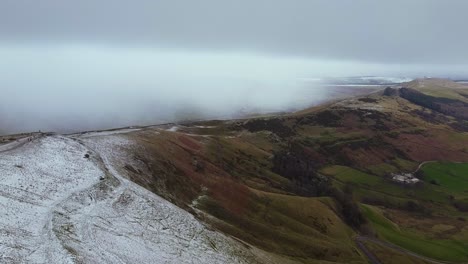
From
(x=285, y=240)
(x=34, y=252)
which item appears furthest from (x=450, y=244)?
(x=34, y=252)

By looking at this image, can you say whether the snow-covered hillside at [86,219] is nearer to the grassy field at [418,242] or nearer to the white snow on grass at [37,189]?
the white snow on grass at [37,189]

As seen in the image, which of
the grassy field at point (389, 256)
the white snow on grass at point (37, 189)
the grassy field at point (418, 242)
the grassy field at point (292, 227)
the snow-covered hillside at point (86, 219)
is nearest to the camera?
the white snow on grass at point (37, 189)

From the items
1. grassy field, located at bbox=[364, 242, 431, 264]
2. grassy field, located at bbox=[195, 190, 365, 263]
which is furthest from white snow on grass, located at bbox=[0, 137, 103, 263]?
grassy field, located at bbox=[364, 242, 431, 264]

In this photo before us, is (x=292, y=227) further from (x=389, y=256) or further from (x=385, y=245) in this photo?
(x=385, y=245)

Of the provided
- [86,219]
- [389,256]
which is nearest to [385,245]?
[389,256]

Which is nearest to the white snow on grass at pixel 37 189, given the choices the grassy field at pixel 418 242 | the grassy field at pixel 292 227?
the grassy field at pixel 292 227
